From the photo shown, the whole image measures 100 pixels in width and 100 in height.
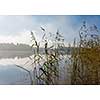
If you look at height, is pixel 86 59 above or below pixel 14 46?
below

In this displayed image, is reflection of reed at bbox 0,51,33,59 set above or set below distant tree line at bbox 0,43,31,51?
below

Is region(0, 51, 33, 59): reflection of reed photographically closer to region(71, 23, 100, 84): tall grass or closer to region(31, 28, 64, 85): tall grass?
region(31, 28, 64, 85): tall grass

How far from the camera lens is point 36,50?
7.49ft

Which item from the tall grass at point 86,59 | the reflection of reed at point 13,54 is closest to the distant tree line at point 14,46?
the reflection of reed at point 13,54

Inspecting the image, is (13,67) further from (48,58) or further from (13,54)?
(48,58)

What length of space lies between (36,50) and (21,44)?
143 millimetres

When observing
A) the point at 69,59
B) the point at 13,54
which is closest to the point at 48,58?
the point at 69,59

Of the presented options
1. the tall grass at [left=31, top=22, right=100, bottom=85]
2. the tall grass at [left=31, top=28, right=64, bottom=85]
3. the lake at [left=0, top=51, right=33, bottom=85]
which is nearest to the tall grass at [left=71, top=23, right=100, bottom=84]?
the tall grass at [left=31, top=22, right=100, bottom=85]

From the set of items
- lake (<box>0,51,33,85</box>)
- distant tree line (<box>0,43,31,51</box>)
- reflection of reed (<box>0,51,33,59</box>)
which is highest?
Result: distant tree line (<box>0,43,31,51</box>)

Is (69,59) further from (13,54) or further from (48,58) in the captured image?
(13,54)

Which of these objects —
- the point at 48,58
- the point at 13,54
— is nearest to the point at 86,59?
the point at 48,58
